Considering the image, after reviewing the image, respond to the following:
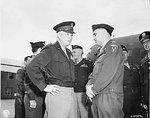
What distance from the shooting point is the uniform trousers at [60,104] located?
2.45m

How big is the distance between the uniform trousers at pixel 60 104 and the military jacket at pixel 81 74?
88.3 inches

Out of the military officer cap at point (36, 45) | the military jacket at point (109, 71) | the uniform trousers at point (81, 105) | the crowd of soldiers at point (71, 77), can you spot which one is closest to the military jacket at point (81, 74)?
the uniform trousers at point (81, 105)

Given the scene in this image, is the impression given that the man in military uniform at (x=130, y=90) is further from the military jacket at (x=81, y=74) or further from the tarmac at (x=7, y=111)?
the tarmac at (x=7, y=111)

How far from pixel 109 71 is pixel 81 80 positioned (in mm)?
2270

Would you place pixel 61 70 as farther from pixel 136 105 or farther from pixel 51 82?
pixel 136 105

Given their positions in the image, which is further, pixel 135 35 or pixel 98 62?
pixel 135 35

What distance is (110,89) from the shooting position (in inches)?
107

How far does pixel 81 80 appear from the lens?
4.93 meters

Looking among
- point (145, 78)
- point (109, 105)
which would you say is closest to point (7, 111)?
point (145, 78)

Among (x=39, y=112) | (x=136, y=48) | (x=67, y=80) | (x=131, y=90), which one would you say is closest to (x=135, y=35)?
(x=136, y=48)

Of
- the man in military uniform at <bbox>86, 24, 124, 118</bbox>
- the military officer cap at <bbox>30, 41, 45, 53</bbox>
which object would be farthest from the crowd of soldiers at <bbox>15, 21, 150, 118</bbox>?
the military officer cap at <bbox>30, 41, 45, 53</bbox>

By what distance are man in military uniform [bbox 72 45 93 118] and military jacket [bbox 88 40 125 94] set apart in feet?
6.49

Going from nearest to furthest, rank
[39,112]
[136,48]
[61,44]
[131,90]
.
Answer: [61,44], [39,112], [131,90], [136,48]

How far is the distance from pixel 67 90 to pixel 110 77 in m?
0.56
